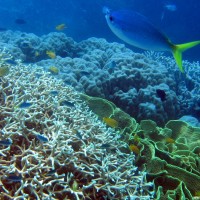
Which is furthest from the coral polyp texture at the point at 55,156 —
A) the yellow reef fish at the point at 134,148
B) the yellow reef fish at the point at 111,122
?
the yellow reef fish at the point at 111,122

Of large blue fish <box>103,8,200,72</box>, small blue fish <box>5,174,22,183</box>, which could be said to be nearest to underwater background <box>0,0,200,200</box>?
small blue fish <box>5,174,22,183</box>

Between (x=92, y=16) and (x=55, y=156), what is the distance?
32212 mm

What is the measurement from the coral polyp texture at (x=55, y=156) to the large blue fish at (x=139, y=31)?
1327mm

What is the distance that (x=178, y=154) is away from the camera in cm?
462

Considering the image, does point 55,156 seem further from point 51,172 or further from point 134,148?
point 134,148

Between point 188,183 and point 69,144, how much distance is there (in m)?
1.96

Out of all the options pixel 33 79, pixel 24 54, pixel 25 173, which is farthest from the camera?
pixel 24 54

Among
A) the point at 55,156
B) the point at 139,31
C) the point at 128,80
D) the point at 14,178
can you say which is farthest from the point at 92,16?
the point at 14,178

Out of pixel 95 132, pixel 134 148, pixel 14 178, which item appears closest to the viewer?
pixel 14 178

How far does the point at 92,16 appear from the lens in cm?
3306

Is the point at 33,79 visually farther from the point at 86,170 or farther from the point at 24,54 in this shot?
the point at 24,54

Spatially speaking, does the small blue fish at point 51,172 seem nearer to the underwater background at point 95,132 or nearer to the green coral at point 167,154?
the underwater background at point 95,132

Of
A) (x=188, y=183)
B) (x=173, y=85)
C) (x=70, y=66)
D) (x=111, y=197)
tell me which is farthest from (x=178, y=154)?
(x=70, y=66)

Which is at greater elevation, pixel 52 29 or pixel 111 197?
pixel 52 29
